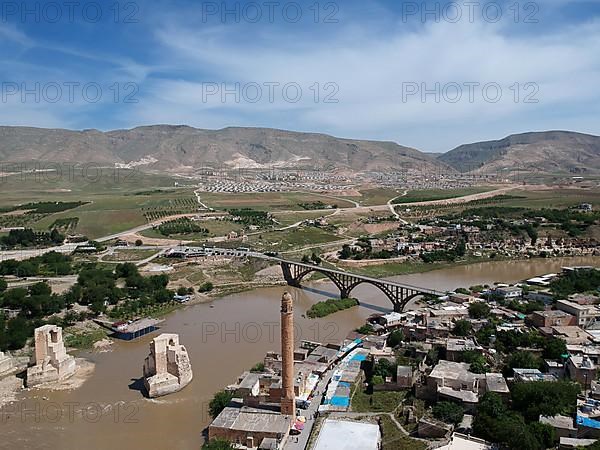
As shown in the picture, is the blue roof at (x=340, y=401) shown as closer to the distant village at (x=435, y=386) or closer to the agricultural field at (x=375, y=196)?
the distant village at (x=435, y=386)

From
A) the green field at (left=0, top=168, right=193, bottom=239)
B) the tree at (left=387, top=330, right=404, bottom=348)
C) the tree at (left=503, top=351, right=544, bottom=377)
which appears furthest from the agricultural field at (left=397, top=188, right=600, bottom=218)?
the tree at (left=503, top=351, right=544, bottom=377)

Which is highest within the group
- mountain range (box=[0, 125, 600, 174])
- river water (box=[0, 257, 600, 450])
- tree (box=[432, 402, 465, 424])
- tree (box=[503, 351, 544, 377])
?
mountain range (box=[0, 125, 600, 174])

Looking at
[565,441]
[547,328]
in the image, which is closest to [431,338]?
[547,328]

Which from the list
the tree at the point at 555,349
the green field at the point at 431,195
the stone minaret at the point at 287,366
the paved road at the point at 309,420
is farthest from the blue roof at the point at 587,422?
the green field at the point at 431,195

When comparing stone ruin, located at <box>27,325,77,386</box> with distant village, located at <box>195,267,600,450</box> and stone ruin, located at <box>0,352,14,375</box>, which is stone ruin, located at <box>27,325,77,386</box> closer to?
stone ruin, located at <box>0,352,14,375</box>

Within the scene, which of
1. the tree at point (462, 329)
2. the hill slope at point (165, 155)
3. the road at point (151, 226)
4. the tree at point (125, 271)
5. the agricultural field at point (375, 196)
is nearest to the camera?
the tree at point (462, 329)

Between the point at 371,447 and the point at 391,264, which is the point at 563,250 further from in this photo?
the point at 371,447

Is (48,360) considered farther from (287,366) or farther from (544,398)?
(544,398)
